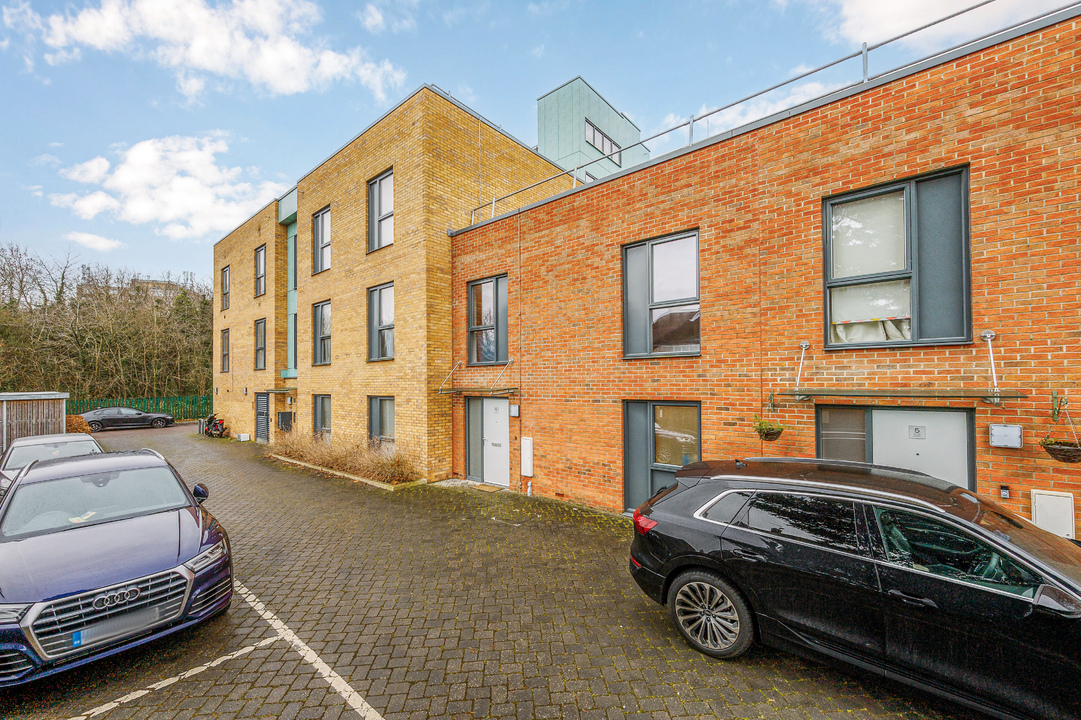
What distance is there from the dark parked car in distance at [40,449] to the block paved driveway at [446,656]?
4409mm

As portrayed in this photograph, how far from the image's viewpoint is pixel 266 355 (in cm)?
1672

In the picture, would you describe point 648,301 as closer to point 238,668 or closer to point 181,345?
point 238,668

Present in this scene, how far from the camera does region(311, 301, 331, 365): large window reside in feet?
44.2

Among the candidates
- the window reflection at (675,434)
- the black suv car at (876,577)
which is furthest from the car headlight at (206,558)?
the window reflection at (675,434)

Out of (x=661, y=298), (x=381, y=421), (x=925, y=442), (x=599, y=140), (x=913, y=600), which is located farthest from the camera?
(x=599, y=140)

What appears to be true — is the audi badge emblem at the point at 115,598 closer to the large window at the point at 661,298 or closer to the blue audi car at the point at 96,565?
the blue audi car at the point at 96,565

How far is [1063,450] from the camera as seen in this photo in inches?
159

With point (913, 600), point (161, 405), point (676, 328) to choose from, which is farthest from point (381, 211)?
point (161, 405)

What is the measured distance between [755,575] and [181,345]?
36173mm

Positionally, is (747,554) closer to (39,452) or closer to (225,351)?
(39,452)

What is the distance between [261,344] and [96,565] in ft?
52.7

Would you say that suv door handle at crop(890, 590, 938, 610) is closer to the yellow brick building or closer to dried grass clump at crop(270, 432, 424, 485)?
the yellow brick building

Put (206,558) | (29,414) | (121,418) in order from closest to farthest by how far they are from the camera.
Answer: (206,558) → (29,414) → (121,418)

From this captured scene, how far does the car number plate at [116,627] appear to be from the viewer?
122 inches
